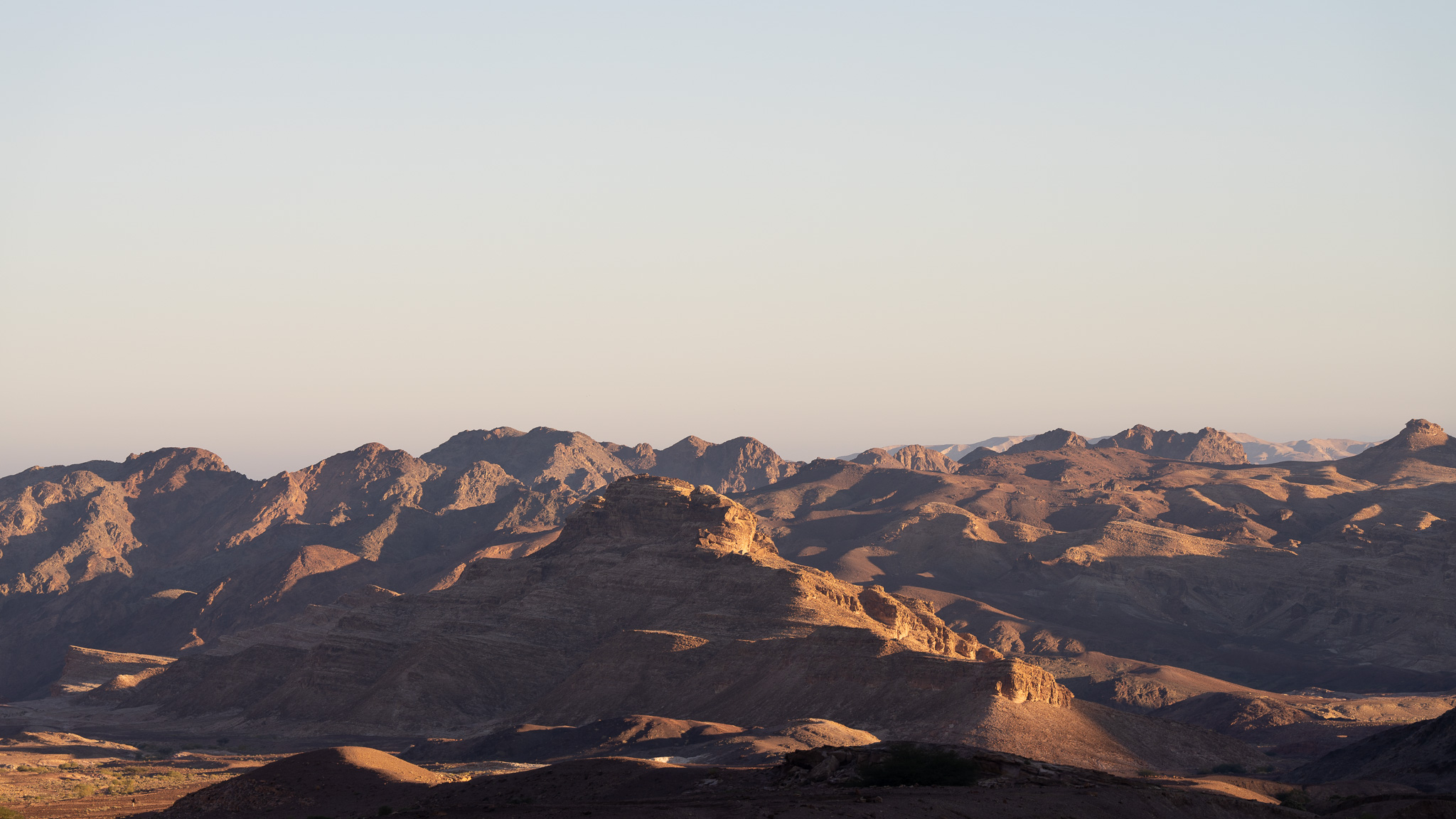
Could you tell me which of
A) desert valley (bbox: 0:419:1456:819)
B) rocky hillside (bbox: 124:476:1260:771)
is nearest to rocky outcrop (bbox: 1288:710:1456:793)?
desert valley (bbox: 0:419:1456:819)

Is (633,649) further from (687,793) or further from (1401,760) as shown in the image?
(687,793)

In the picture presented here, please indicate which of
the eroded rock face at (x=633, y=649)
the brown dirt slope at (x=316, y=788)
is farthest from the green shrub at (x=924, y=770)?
the eroded rock face at (x=633, y=649)

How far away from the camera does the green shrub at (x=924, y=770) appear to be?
52.5 meters

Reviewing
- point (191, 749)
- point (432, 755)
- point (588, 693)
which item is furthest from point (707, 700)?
point (191, 749)

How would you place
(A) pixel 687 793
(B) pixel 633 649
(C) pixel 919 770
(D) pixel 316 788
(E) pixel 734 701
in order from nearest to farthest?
(A) pixel 687 793 → (C) pixel 919 770 → (D) pixel 316 788 → (E) pixel 734 701 → (B) pixel 633 649

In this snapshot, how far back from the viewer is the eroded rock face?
10694 cm

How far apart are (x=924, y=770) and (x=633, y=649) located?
73467mm

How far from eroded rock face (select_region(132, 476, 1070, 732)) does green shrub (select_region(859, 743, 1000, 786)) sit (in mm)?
41340

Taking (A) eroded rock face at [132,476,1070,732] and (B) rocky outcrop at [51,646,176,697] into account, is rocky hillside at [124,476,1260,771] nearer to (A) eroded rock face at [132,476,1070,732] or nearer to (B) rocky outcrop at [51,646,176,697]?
(A) eroded rock face at [132,476,1070,732]

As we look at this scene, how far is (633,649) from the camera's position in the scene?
124938 mm

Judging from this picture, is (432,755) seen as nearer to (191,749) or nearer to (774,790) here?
(191,749)

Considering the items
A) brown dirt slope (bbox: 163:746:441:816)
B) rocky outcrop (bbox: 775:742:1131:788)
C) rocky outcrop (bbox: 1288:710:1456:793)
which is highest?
rocky outcrop (bbox: 775:742:1131:788)

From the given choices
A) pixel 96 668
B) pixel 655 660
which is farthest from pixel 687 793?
pixel 96 668

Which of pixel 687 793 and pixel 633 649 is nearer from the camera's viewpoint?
pixel 687 793
